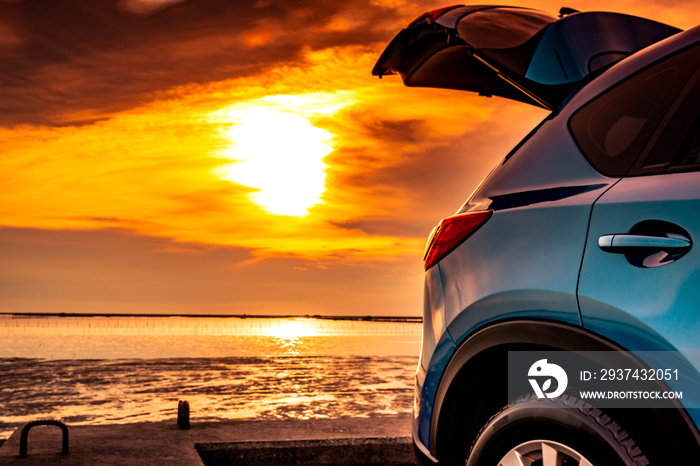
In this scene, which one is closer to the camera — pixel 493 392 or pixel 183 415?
pixel 493 392

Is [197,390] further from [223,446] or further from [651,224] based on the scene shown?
[651,224]

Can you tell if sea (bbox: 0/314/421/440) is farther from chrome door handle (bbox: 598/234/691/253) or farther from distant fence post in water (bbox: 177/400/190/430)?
chrome door handle (bbox: 598/234/691/253)

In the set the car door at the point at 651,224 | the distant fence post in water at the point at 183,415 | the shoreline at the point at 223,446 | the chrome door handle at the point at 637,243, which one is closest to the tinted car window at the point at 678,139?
the car door at the point at 651,224

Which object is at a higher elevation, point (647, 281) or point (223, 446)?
point (647, 281)

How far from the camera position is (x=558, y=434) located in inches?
76.0

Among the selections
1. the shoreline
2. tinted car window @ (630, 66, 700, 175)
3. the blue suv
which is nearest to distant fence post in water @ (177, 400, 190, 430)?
the shoreline

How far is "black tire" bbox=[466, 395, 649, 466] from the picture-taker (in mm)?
1777

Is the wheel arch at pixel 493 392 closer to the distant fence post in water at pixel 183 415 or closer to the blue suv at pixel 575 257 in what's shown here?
the blue suv at pixel 575 257

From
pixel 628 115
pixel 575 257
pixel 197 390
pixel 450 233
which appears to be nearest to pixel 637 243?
pixel 575 257

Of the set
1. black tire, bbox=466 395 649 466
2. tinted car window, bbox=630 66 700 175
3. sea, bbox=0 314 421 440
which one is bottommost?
sea, bbox=0 314 421 440

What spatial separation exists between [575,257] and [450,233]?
638 millimetres

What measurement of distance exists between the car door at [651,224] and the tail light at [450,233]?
444 mm

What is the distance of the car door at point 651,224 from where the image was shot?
1.64 metres

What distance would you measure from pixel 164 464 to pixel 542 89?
4.05 meters
